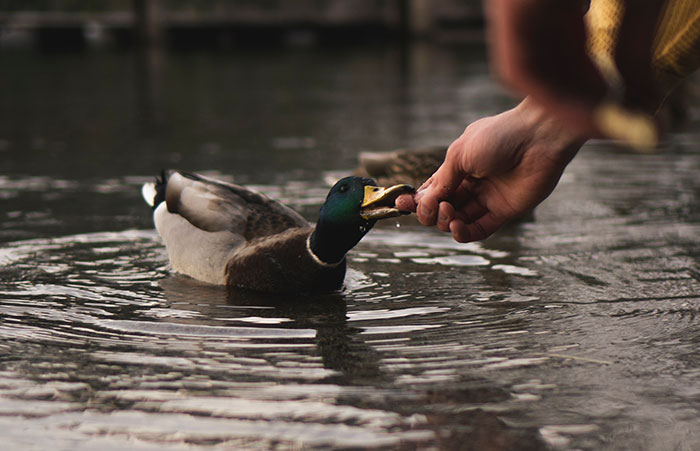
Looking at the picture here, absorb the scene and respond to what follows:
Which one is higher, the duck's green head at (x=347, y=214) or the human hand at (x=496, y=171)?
the human hand at (x=496, y=171)

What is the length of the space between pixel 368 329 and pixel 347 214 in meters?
0.68

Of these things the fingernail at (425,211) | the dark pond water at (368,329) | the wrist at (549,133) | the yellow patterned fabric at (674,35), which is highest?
the yellow patterned fabric at (674,35)

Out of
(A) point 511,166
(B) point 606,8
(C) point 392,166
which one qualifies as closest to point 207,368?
(A) point 511,166

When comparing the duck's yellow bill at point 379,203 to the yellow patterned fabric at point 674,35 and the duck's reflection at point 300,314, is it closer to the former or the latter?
the duck's reflection at point 300,314

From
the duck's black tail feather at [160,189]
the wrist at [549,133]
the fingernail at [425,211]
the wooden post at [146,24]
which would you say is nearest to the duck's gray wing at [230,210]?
the duck's black tail feather at [160,189]

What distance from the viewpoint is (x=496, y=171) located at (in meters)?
3.38

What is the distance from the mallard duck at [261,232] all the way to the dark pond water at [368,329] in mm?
123

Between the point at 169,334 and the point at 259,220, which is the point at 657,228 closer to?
the point at 259,220

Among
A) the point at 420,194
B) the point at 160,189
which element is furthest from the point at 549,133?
the point at 160,189

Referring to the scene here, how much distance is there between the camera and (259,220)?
5363mm

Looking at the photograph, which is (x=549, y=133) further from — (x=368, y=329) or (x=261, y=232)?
(x=261, y=232)

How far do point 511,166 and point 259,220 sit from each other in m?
2.22

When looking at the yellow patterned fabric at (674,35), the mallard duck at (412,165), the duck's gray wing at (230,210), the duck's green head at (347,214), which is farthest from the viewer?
the mallard duck at (412,165)

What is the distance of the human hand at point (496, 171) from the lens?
3.18 meters
